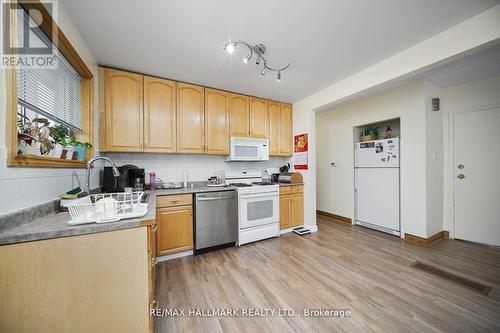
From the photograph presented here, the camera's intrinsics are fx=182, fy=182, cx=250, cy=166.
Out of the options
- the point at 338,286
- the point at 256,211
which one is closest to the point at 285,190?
the point at 256,211

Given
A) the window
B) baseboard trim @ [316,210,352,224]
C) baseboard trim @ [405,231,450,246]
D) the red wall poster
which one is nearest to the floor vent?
baseboard trim @ [405,231,450,246]

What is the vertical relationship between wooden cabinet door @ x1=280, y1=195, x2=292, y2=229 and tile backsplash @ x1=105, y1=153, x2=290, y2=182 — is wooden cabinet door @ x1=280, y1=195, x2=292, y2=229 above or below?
below

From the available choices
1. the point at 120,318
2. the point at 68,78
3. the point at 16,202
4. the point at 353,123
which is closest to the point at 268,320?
the point at 120,318

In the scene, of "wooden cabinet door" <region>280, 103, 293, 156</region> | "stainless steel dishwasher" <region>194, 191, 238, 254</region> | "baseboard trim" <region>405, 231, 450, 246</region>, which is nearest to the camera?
"stainless steel dishwasher" <region>194, 191, 238, 254</region>

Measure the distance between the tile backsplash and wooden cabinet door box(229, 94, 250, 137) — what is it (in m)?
0.54

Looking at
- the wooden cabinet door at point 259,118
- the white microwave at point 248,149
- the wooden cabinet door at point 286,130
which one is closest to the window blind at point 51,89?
the white microwave at point 248,149

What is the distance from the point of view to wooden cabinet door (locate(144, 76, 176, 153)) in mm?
2394

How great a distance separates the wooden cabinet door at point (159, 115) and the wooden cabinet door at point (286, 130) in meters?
1.93

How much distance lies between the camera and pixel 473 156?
2.69 meters

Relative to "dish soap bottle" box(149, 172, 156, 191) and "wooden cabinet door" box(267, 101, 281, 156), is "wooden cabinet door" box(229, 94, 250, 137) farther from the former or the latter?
"dish soap bottle" box(149, 172, 156, 191)

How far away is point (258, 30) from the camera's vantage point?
166 centimetres

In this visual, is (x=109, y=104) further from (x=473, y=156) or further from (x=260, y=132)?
(x=473, y=156)

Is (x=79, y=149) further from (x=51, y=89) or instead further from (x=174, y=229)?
(x=174, y=229)

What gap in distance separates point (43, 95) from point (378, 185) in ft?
14.0
